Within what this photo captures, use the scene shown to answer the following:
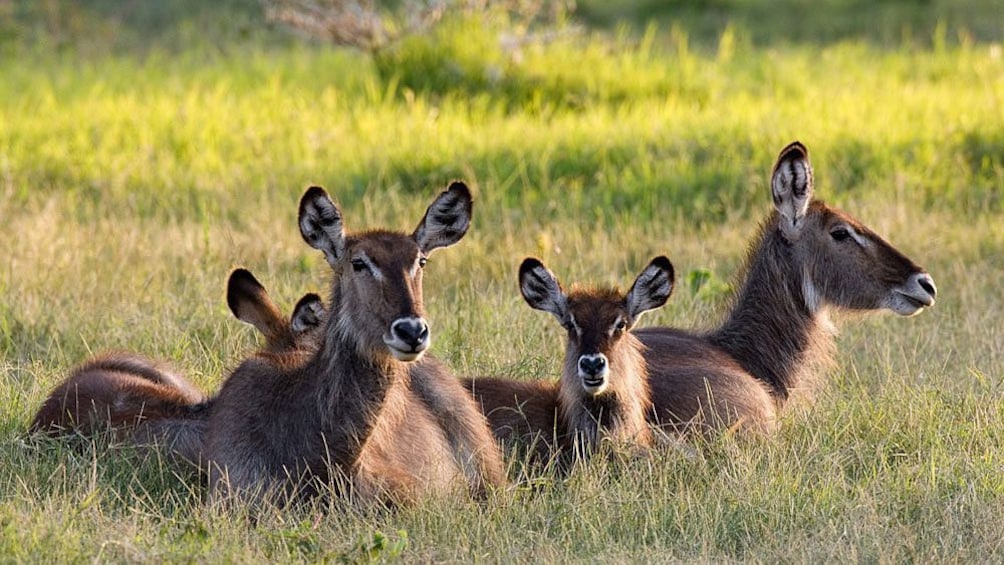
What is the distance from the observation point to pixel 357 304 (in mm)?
5062

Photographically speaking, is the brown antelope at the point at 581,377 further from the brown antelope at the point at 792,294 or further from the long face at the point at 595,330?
the brown antelope at the point at 792,294

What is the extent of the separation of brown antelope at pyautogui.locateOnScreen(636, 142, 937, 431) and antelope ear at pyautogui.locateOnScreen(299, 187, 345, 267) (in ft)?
5.19

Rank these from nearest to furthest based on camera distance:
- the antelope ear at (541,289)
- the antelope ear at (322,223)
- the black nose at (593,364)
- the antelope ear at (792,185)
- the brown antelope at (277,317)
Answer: the antelope ear at (322,223)
the black nose at (593,364)
the antelope ear at (541,289)
the brown antelope at (277,317)
the antelope ear at (792,185)

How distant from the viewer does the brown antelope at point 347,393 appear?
5.02 metres

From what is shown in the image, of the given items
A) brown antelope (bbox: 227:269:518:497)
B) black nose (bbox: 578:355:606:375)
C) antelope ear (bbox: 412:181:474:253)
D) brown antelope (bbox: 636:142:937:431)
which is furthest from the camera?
brown antelope (bbox: 636:142:937:431)

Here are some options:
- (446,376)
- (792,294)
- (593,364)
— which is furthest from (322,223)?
(792,294)

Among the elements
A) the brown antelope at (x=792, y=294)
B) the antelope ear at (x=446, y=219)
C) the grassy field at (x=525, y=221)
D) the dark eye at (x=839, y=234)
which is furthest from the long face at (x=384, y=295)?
the dark eye at (x=839, y=234)

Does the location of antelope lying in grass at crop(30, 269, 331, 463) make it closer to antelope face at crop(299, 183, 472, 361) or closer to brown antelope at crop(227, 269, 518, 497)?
brown antelope at crop(227, 269, 518, 497)

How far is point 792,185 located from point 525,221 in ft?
8.82

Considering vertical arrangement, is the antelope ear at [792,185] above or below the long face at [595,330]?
above

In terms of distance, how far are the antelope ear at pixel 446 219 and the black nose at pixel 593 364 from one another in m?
0.59

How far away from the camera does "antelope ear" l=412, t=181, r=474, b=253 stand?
5.25m

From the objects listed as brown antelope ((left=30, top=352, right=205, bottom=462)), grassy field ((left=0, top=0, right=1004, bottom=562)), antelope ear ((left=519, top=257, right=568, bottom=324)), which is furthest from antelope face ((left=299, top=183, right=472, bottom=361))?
brown antelope ((left=30, top=352, right=205, bottom=462))

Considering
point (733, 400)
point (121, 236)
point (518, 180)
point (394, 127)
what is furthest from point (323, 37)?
point (733, 400)
